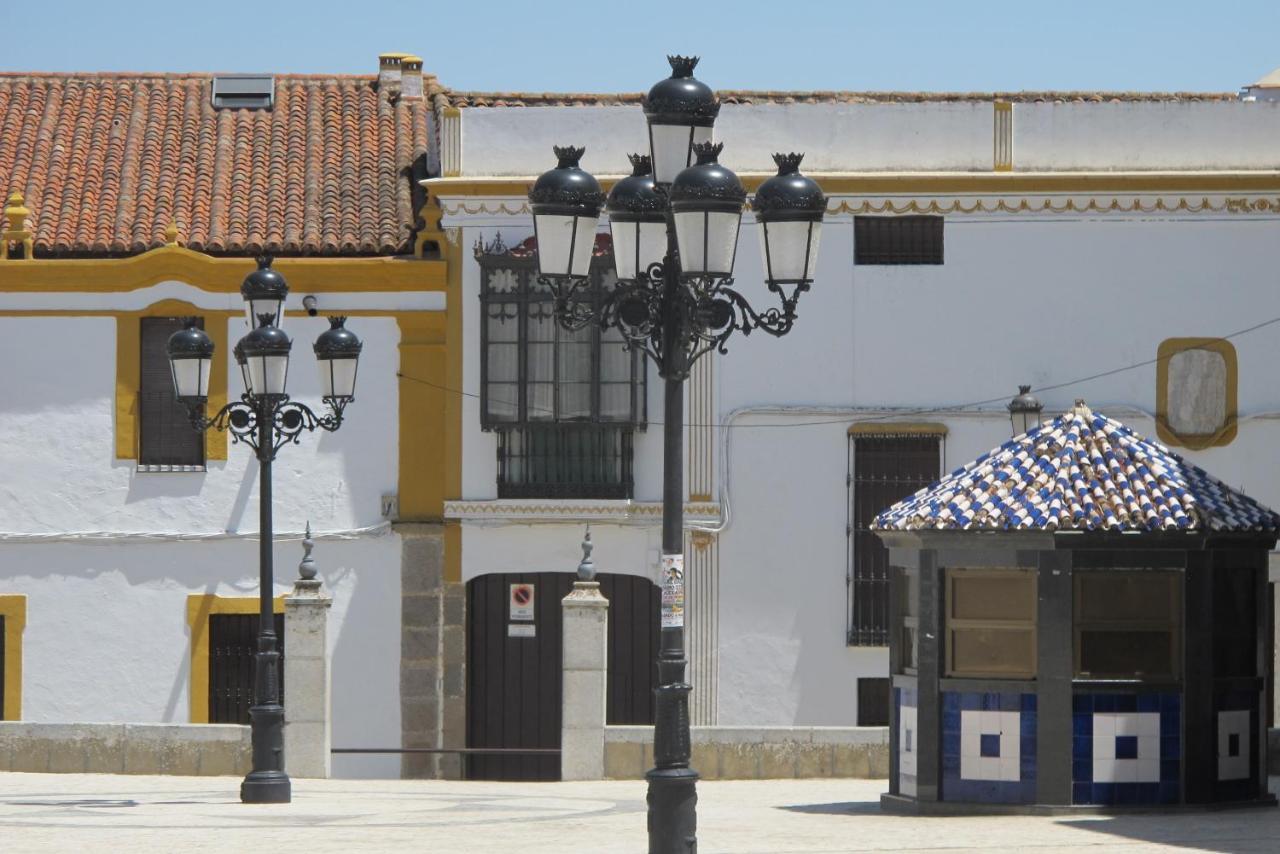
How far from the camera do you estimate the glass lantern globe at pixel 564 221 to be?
13641 mm

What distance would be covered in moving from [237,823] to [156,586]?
33.6 ft

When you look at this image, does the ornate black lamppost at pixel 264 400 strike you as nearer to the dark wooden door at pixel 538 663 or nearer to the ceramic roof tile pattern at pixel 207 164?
the dark wooden door at pixel 538 663

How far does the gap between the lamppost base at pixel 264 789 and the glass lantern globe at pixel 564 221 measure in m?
7.12

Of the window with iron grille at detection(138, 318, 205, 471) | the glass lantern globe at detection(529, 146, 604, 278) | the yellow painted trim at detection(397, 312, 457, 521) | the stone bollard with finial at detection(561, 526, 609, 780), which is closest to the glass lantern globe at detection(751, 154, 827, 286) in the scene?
the glass lantern globe at detection(529, 146, 604, 278)

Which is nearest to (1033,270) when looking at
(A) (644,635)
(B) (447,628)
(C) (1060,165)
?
(C) (1060,165)

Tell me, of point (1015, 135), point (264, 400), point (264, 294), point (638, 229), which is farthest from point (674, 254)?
point (1015, 135)

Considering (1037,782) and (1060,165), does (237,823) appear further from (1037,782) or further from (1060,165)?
(1060,165)

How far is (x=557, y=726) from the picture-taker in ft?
88.6

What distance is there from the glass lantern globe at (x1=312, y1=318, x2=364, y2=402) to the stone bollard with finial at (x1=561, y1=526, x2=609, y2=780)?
3.28 meters

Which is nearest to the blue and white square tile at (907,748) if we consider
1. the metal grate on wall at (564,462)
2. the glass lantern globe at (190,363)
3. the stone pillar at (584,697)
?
the stone pillar at (584,697)

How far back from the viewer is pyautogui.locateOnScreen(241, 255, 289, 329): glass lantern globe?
64.2 ft

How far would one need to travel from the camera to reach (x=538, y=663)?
27047mm

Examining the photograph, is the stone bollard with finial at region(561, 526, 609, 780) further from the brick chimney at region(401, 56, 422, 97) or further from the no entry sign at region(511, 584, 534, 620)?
the brick chimney at region(401, 56, 422, 97)

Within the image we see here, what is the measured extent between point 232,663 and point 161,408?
2994mm
